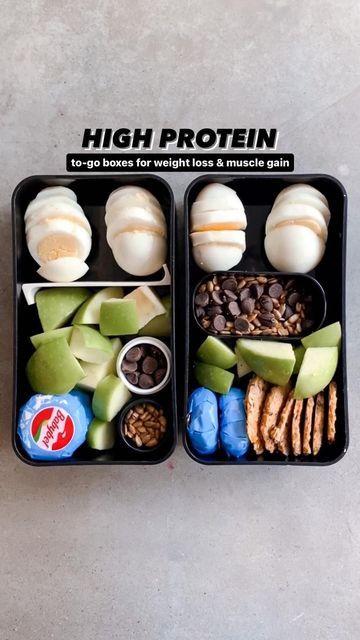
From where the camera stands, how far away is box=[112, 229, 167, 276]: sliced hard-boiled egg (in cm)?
137

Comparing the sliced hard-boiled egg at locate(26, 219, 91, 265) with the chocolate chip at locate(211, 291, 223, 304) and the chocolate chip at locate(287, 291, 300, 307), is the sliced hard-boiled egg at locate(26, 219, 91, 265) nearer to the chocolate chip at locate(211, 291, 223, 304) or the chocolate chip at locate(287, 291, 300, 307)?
the chocolate chip at locate(211, 291, 223, 304)

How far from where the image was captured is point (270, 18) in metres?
1.57

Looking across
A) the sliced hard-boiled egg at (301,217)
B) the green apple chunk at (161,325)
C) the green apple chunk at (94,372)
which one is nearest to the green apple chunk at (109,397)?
the green apple chunk at (94,372)

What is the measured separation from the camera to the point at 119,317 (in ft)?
4.55

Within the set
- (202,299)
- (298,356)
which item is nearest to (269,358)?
(298,356)

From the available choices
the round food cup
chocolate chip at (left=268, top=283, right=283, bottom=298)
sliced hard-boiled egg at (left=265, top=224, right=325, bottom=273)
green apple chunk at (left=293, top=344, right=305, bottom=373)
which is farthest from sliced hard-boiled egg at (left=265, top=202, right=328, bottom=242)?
the round food cup

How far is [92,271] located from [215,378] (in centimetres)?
35

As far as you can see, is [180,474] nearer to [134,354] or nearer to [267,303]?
[134,354]

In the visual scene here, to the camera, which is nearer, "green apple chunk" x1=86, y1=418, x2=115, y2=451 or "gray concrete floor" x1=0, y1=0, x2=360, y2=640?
"green apple chunk" x1=86, y1=418, x2=115, y2=451

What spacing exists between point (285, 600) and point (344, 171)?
38.1 inches

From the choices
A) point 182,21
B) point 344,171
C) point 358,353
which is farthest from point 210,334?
point 182,21

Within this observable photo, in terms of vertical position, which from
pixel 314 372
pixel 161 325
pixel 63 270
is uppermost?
pixel 63 270

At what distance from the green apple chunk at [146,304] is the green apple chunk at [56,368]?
0.16 meters

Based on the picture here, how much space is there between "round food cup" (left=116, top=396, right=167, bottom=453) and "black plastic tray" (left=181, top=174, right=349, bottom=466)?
0.20 feet
